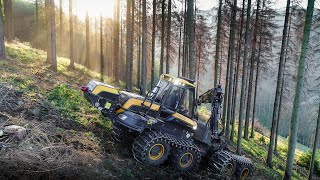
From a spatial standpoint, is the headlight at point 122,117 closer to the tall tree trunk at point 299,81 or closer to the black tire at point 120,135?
the black tire at point 120,135

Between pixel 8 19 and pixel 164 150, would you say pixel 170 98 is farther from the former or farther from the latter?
pixel 8 19

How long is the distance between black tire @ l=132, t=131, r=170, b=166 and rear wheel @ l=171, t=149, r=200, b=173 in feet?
0.97

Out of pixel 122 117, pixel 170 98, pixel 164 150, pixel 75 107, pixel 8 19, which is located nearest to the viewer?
pixel 164 150

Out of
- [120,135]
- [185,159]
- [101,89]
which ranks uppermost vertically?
→ [101,89]

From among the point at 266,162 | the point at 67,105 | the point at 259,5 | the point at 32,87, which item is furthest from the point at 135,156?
the point at 259,5

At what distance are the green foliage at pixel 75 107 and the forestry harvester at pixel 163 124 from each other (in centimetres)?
138

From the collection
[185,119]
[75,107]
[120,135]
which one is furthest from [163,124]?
[75,107]

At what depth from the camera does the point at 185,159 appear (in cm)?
879

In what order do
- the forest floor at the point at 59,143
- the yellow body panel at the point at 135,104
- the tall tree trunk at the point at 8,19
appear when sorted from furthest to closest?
the tall tree trunk at the point at 8,19, the yellow body panel at the point at 135,104, the forest floor at the point at 59,143

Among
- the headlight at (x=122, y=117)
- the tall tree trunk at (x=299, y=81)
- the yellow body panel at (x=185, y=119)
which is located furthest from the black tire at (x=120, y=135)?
the tall tree trunk at (x=299, y=81)

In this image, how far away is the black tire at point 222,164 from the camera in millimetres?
9562

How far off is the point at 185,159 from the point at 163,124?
4.44 ft

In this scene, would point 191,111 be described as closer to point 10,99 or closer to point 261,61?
point 10,99

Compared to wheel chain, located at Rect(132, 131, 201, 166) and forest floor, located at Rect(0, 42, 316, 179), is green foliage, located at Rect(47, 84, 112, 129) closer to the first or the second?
forest floor, located at Rect(0, 42, 316, 179)
